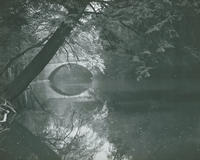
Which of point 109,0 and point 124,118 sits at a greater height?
point 109,0

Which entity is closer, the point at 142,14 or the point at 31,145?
the point at 31,145

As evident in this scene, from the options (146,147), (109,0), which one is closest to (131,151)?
(146,147)

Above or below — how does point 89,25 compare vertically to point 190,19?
above

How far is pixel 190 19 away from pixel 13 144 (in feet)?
48.4

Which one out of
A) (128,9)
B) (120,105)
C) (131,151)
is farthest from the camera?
(120,105)

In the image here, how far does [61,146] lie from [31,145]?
25.3 inches

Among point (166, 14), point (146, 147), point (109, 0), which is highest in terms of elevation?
point (109, 0)

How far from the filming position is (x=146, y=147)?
7.79 metres

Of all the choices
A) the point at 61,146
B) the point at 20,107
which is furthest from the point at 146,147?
the point at 20,107

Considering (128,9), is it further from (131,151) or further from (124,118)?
(131,151)

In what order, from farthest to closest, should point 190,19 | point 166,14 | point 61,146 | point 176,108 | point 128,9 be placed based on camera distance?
1. point 190,19
2. point 166,14
3. point 176,108
4. point 128,9
5. point 61,146

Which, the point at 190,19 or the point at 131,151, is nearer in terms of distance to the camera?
the point at 131,151

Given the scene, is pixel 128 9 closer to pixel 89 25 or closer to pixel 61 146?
pixel 89 25

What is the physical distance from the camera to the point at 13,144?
9.05m
